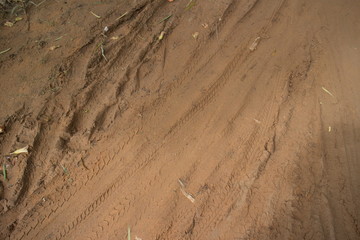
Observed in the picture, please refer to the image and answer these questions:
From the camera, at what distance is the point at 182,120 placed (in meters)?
2.85

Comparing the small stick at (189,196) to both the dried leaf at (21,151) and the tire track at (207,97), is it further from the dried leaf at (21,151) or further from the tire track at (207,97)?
the dried leaf at (21,151)

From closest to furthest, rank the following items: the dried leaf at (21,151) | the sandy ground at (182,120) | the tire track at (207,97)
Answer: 1. the sandy ground at (182,120)
2. the dried leaf at (21,151)
3. the tire track at (207,97)

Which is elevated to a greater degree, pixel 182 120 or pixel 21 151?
pixel 21 151

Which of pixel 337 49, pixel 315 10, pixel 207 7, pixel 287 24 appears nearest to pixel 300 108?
pixel 337 49

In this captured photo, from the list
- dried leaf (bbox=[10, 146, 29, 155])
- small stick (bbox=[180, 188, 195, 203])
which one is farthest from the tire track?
dried leaf (bbox=[10, 146, 29, 155])

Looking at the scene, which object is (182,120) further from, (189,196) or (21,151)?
(21,151)

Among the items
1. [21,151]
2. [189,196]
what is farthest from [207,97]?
[21,151]

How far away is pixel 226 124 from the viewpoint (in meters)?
2.80

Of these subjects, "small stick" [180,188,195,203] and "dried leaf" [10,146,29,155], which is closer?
"small stick" [180,188,195,203]

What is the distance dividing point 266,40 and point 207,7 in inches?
37.8

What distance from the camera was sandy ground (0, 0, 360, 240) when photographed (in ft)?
7.76

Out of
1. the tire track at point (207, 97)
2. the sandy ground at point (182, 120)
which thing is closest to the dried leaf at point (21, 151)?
the sandy ground at point (182, 120)

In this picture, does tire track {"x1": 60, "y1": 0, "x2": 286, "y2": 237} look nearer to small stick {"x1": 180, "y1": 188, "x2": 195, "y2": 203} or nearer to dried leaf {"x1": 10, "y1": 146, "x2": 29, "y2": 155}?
small stick {"x1": 180, "y1": 188, "x2": 195, "y2": 203}

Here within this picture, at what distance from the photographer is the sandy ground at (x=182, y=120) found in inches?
93.1
